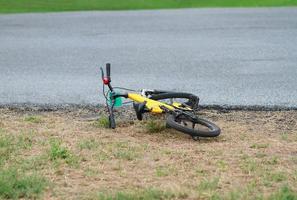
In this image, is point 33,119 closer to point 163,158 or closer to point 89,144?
point 89,144

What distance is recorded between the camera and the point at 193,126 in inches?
257

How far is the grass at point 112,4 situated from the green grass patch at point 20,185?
60.4ft

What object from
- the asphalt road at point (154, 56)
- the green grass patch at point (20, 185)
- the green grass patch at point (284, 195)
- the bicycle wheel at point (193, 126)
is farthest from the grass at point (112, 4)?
the green grass patch at point (284, 195)

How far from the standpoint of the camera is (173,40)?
Result: 47.8ft

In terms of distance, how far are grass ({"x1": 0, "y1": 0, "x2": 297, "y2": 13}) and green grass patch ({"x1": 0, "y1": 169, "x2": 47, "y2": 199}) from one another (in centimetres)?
1842

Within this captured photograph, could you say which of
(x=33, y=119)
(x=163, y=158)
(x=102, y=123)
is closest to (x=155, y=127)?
(x=102, y=123)

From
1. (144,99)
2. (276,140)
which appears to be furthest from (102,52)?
(276,140)

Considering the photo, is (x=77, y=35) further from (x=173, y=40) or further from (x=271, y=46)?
(x=271, y=46)

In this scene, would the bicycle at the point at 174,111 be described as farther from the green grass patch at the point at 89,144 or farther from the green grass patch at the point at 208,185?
the green grass patch at the point at 208,185

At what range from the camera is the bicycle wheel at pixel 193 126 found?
613 centimetres

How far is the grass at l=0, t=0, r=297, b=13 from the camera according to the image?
2394 cm

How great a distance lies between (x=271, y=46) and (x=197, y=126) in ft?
22.6

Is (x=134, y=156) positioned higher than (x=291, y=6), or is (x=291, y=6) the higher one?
(x=291, y=6)

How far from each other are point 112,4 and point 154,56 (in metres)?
13.8
